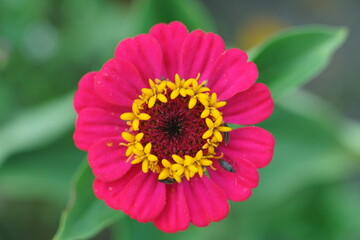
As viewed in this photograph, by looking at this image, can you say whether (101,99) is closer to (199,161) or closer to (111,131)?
(111,131)

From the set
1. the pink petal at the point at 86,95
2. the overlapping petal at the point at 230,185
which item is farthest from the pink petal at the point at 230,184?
the pink petal at the point at 86,95

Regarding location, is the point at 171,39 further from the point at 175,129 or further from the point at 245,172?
the point at 245,172

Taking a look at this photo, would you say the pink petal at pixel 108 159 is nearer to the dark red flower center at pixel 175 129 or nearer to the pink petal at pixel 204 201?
the dark red flower center at pixel 175 129

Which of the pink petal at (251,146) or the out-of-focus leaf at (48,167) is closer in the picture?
the pink petal at (251,146)

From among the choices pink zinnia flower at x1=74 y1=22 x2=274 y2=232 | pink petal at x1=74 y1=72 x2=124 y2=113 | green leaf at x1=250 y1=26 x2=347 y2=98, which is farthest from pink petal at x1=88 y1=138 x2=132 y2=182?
green leaf at x1=250 y1=26 x2=347 y2=98

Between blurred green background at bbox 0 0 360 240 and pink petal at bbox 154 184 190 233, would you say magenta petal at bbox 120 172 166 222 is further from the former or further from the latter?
blurred green background at bbox 0 0 360 240
